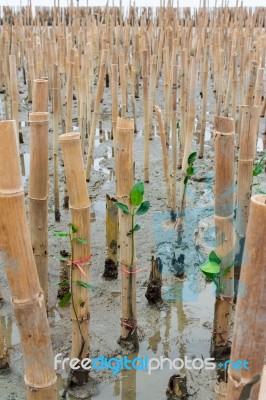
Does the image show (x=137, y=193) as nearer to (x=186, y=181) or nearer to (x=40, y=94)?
(x=40, y=94)

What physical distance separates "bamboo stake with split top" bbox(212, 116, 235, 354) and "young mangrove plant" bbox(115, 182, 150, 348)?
0.77 feet

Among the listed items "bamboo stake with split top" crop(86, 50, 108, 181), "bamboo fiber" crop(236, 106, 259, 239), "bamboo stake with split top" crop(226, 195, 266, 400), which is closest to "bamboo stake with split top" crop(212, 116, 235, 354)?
"bamboo fiber" crop(236, 106, 259, 239)

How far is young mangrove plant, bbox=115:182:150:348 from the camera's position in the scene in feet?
4.98

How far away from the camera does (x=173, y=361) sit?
1.76m

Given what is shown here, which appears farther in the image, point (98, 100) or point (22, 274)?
point (98, 100)

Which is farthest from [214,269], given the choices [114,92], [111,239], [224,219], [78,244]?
[114,92]

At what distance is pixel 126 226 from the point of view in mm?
1593

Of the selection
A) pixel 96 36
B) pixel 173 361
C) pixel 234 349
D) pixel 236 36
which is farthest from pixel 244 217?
pixel 96 36

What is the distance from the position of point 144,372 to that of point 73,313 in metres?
0.39

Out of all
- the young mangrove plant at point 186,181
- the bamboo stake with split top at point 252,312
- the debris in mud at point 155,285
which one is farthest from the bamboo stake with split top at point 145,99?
the bamboo stake with split top at point 252,312

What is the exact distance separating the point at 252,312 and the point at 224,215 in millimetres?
673

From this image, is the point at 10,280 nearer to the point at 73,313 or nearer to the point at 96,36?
the point at 73,313

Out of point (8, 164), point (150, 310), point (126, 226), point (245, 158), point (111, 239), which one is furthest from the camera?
point (111, 239)

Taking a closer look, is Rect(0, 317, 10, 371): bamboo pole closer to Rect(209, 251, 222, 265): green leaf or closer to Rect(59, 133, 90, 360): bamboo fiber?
Rect(59, 133, 90, 360): bamboo fiber
